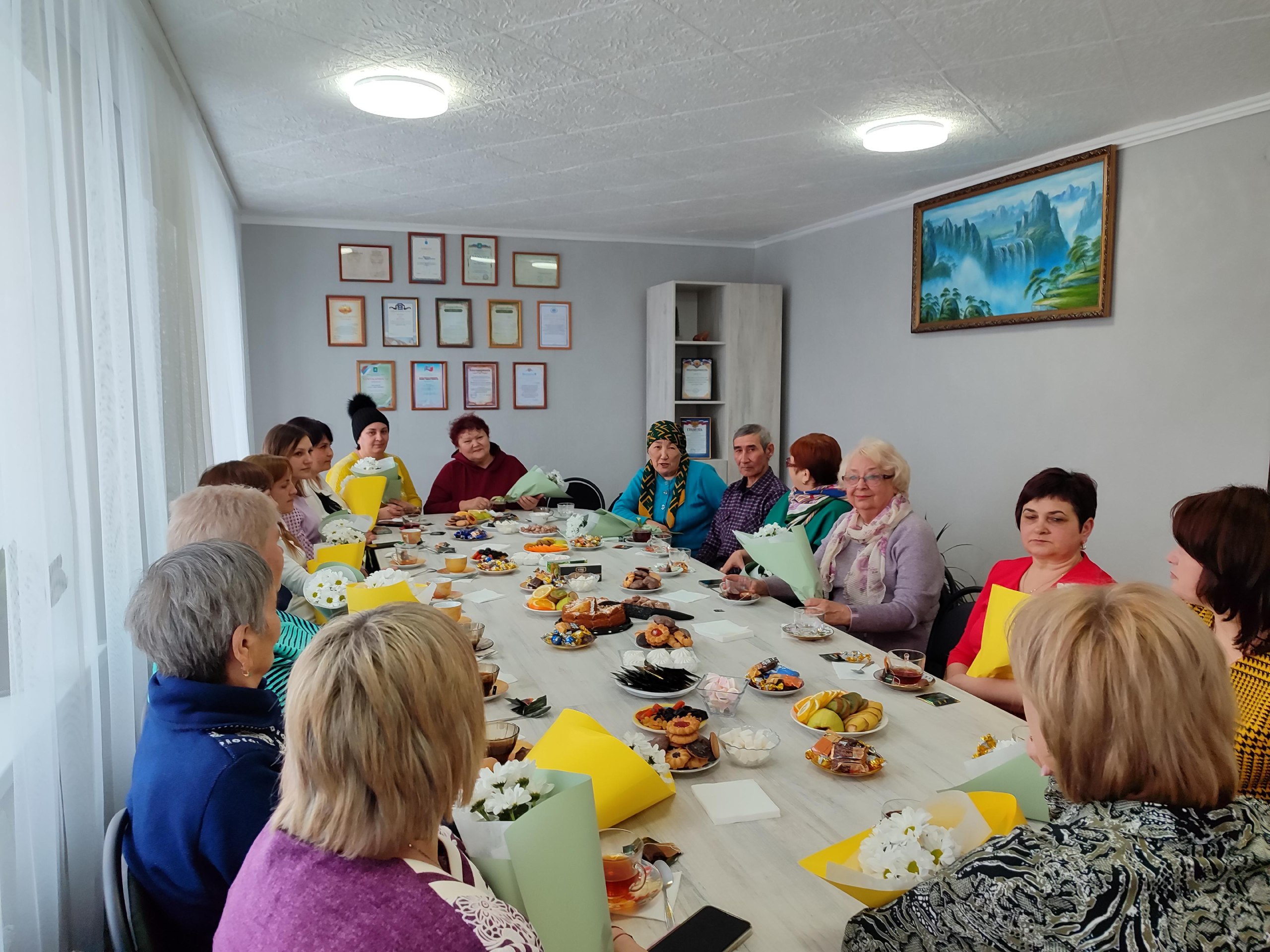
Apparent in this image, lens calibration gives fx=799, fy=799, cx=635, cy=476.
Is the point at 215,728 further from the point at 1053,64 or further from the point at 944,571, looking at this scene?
the point at 1053,64

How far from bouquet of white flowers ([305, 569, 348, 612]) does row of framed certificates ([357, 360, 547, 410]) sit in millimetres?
4153

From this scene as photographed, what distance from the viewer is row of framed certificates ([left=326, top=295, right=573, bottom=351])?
6266 millimetres

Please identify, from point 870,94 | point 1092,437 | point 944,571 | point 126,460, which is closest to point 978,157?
point 870,94

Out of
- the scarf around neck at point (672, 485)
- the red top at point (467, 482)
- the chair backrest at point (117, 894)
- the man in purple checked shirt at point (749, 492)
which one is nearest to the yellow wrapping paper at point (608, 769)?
the chair backrest at point (117, 894)

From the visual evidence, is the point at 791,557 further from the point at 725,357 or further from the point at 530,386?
the point at 530,386

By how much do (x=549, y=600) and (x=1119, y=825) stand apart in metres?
2.02

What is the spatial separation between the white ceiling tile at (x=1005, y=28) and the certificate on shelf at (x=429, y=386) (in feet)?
14.8

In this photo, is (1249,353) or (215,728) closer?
(215,728)

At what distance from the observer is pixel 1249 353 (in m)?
3.50

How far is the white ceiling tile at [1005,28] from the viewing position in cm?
260

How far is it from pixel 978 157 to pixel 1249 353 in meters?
1.71

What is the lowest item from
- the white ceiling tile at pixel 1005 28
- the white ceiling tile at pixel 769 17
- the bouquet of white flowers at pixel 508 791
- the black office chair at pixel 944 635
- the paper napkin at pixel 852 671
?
the black office chair at pixel 944 635

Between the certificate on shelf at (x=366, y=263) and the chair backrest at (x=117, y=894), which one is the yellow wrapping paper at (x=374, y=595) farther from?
the certificate on shelf at (x=366, y=263)

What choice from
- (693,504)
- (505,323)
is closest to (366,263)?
(505,323)
